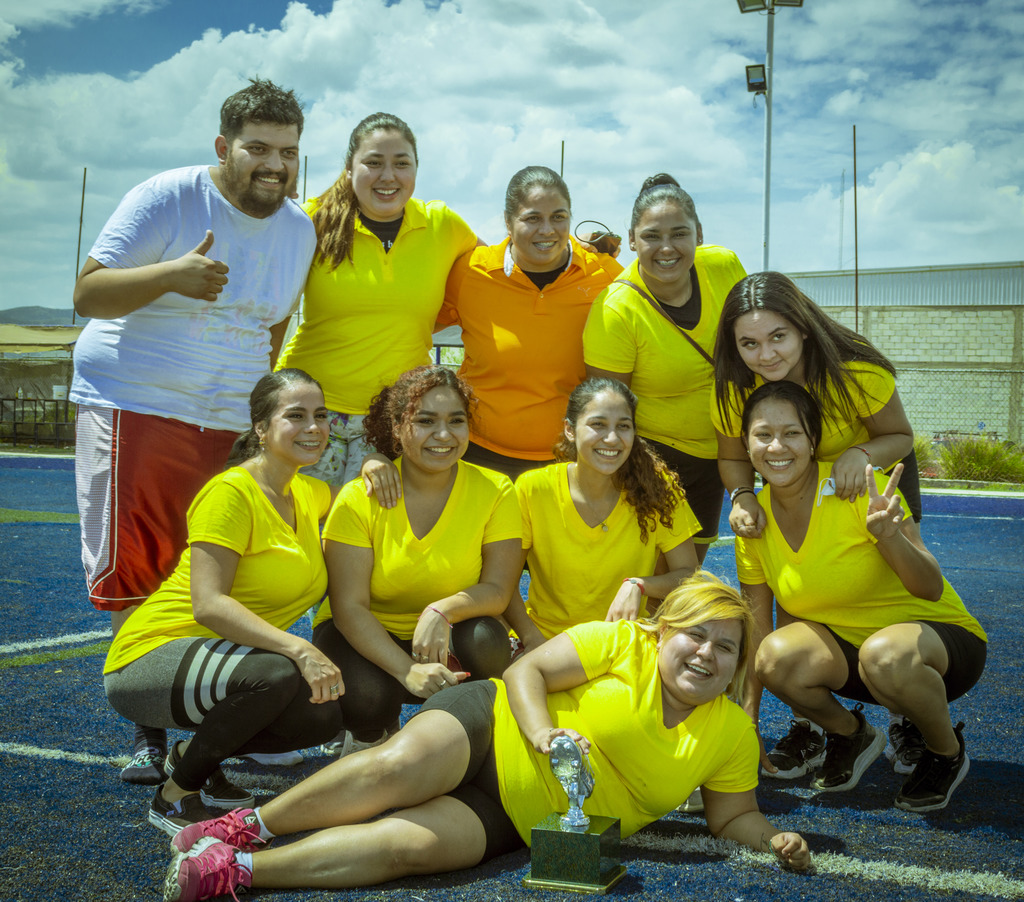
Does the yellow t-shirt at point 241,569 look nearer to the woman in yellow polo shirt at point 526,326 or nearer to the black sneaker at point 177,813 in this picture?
the black sneaker at point 177,813

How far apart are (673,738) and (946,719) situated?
109 centimetres

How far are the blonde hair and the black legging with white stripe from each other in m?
1.11

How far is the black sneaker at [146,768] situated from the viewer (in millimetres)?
3145

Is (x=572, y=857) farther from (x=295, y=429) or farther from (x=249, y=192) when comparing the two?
(x=249, y=192)

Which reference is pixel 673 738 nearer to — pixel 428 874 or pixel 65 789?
pixel 428 874

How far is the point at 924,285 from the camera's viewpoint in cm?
2761

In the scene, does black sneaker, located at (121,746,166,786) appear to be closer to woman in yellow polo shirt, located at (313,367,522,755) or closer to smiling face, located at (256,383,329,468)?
woman in yellow polo shirt, located at (313,367,522,755)

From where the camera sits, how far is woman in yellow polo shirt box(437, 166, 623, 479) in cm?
402

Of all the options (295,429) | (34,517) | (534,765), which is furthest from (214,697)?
(34,517)

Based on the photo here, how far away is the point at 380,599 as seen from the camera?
3285mm

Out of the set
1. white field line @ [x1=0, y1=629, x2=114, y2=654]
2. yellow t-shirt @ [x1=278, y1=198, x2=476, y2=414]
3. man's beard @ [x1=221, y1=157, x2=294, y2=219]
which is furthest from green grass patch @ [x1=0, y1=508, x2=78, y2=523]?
man's beard @ [x1=221, y1=157, x2=294, y2=219]

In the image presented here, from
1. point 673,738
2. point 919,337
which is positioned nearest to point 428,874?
point 673,738

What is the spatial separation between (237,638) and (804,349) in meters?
2.22

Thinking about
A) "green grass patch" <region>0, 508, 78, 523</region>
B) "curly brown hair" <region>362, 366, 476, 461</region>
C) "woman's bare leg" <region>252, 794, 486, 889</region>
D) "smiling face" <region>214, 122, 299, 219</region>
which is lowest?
"woman's bare leg" <region>252, 794, 486, 889</region>
